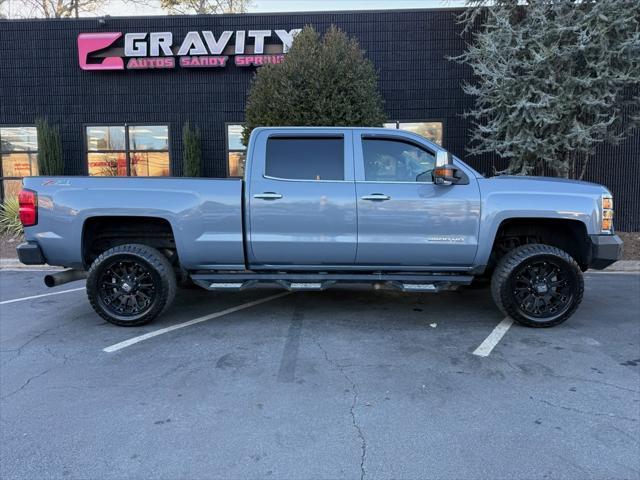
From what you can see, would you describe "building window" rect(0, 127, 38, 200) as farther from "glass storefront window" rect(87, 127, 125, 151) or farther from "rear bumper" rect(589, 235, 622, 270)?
"rear bumper" rect(589, 235, 622, 270)

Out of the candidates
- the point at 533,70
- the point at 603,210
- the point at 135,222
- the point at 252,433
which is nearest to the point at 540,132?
the point at 533,70

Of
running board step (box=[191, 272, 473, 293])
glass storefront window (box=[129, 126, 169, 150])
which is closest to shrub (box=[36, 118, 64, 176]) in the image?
glass storefront window (box=[129, 126, 169, 150])

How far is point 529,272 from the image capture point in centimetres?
516

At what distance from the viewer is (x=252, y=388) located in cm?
376

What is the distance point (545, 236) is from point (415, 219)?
1647mm

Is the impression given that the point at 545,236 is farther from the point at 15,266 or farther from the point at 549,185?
the point at 15,266

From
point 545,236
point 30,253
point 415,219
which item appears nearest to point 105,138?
point 30,253

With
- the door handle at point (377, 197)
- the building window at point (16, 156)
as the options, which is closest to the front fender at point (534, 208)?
the door handle at point (377, 197)

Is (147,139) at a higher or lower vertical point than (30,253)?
higher

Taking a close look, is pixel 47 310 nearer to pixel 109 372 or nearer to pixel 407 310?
pixel 109 372

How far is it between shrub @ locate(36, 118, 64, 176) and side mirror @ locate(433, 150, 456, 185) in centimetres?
1119

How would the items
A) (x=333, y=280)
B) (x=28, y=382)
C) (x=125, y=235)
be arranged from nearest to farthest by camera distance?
(x=28, y=382), (x=333, y=280), (x=125, y=235)

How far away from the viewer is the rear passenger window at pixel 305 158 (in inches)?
207

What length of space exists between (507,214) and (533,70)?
18.7 feet
